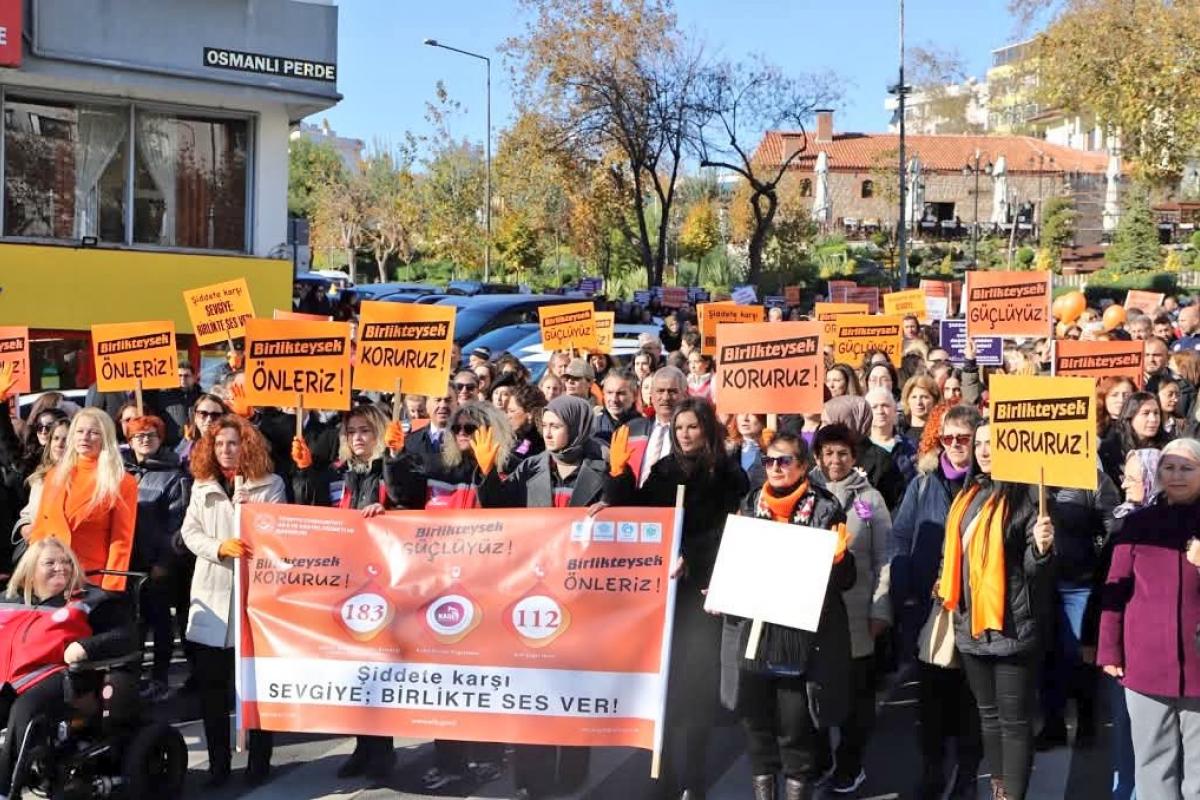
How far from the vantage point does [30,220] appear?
17734 millimetres

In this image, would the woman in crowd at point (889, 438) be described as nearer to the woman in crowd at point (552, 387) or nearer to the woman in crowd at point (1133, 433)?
the woman in crowd at point (1133, 433)

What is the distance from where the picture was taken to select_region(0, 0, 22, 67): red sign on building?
1598cm

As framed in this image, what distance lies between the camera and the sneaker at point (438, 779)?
22.7 ft

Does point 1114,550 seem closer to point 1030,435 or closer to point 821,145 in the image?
point 1030,435

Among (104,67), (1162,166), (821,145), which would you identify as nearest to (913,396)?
(104,67)

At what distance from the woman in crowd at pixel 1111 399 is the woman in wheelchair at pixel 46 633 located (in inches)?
213

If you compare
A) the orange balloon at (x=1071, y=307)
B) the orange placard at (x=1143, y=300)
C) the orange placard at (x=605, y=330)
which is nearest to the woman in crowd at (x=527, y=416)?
the orange placard at (x=605, y=330)

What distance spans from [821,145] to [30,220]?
3121 inches

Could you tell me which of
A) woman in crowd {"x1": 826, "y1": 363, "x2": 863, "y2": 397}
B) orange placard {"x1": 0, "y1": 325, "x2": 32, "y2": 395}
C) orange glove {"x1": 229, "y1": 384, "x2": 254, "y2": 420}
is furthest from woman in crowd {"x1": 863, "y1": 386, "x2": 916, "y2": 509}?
orange placard {"x1": 0, "y1": 325, "x2": 32, "y2": 395}

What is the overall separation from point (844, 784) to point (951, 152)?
3565 inches

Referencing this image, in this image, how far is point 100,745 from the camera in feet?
20.9

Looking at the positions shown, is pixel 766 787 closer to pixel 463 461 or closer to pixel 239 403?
pixel 463 461

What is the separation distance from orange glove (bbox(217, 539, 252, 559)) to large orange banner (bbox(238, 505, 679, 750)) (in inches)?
1.6

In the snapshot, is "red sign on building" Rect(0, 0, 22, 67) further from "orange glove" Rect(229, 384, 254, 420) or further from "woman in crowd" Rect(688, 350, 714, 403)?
"woman in crowd" Rect(688, 350, 714, 403)
